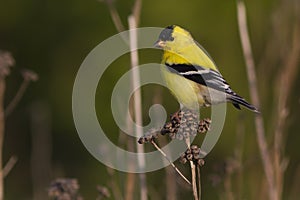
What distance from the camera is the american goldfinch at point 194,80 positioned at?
115 inches

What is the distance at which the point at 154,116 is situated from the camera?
2846 millimetres

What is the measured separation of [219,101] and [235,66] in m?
7.15

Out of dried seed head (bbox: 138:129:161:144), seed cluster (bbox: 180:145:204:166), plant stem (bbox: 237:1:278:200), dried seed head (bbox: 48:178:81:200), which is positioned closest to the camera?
seed cluster (bbox: 180:145:204:166)

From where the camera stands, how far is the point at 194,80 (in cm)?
301

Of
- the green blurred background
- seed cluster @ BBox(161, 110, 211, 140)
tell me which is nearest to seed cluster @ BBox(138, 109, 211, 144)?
seed cluster @ BBox(161, 110, 211, 140)

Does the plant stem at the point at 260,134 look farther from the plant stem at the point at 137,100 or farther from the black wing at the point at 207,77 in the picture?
the plant stem at the point at 137,100

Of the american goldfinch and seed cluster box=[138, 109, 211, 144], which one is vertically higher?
the american goldfinch

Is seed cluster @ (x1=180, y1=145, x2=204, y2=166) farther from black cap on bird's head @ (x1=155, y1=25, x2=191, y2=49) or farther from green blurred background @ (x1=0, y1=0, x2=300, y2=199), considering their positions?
green blurred background @ (x1=0, y1=0, x2=300, y2=199)

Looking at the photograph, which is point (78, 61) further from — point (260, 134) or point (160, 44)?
point (260, 134)

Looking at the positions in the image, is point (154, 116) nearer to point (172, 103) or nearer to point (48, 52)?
point (172, 103)

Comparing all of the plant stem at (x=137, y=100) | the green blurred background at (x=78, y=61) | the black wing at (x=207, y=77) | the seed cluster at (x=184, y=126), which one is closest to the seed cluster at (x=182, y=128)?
the seed cluster at (x=184, y=126)

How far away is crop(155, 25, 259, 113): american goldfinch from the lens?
9.61 ft

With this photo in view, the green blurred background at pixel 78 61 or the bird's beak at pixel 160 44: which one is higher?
the green blurred background at pixel 78 61

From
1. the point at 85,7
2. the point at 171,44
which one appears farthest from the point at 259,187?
the point at 85,7
